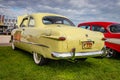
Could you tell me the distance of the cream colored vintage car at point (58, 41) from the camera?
17.6ft

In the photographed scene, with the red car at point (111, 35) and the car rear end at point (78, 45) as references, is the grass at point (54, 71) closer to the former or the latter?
the car rear end at point (78, 45)

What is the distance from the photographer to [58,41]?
529cm

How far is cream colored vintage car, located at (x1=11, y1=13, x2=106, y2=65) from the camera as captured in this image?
5.35m

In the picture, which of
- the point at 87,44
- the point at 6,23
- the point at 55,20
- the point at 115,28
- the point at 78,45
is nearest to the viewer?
the point at 78,45

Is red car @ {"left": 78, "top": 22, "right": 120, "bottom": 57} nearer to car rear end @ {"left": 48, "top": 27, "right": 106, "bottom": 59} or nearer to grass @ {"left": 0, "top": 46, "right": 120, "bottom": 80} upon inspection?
grass @ {"left": 0, "top": 46, "right": 120, "bottom": 80}

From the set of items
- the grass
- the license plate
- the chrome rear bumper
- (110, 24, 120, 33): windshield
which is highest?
(110, 24, 120, 33): windshield

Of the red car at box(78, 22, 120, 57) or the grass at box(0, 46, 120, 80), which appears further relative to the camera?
the red car at box(78, 22, 120, 57)

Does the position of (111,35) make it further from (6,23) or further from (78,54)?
(6,23)

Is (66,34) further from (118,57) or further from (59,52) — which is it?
(118,57)

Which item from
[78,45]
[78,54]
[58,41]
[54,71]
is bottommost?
[54,71]

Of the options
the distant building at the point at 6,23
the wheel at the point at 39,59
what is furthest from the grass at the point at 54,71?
the distant building at the point at 6,23

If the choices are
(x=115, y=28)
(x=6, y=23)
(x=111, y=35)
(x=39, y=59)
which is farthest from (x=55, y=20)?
(x=6, y=23)

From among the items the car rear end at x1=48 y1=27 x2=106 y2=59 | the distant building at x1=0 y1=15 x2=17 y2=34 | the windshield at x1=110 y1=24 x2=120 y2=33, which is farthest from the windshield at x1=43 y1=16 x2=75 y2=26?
the distant building at x1=0 y1=15 x2=17 y2=34

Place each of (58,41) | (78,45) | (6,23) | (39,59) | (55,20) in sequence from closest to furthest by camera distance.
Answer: (58,41)
(78,45)
(39,59)
(55,20)
(6,23)
